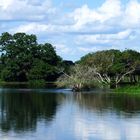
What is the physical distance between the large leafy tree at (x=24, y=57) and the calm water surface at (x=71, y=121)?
85468 millimetres

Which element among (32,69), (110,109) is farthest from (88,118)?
(32,69)

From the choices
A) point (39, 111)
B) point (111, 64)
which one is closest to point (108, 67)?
point (111, 64)

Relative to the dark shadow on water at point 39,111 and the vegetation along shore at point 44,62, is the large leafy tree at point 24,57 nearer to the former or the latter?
the vegetation along shore at point 44,62

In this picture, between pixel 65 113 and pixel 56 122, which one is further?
pixel 65 113

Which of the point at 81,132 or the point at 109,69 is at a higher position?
the point at 109,69

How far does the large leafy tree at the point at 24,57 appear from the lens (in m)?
152

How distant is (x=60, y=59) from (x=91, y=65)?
57.2m

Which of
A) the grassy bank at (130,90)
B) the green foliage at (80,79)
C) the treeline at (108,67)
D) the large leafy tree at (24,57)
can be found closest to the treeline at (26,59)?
the large leafy tree at (24,57)

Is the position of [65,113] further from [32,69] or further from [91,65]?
[32,69]

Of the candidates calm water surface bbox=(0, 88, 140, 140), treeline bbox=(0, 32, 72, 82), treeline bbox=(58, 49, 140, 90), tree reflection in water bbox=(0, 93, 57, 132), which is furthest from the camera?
treeline bbox=(0, 32, 72, 82)

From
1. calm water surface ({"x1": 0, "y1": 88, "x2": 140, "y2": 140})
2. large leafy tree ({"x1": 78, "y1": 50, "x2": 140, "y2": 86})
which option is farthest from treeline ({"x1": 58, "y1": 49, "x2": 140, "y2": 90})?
calm water surface ({"x1": 0, "y1": 88, "x2": 140, "y2": 140})

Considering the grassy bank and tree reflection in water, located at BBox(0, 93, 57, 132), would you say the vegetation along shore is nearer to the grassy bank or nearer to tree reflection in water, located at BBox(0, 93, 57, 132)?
the grassy bank

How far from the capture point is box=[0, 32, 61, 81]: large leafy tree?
152 metres

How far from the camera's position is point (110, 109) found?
58.7m
